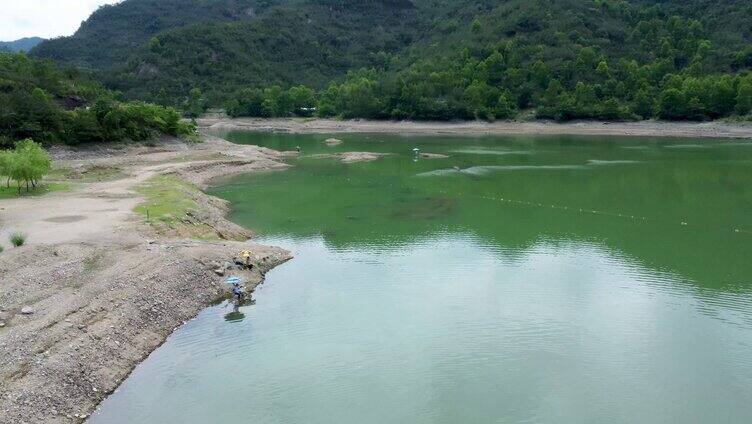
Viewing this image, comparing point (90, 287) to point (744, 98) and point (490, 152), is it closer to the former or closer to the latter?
point (490, 152)

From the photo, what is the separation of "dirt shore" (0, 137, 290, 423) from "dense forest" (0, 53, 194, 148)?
15928 millimetres

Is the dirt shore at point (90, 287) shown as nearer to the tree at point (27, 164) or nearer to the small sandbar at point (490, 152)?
the tree at point (27, 164)

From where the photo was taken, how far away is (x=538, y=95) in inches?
3794

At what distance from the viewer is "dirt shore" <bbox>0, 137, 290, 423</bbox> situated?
48.1 feet

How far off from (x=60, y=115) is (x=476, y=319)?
42043 mm

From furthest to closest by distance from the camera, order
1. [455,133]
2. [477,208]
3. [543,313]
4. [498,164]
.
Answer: [455,133]
[498,164]
[477,208]
[543,313]

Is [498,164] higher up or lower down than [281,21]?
lower down

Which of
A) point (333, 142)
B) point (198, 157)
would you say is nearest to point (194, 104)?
point (333, 142)

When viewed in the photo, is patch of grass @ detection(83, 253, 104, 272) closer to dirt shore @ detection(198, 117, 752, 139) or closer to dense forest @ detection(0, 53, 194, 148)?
dense forest @ detection(0, 53, 194, 148)

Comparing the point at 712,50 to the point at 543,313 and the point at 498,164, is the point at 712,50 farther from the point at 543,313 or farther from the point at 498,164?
the point at 543,313

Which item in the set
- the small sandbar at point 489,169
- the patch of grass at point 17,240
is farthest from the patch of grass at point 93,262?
the small sandbar at point 489,169

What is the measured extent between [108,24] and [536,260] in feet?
657

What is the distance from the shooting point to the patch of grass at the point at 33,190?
1308 inches

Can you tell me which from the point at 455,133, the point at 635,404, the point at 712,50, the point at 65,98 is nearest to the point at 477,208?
the point at 635,404
